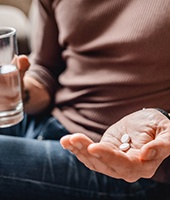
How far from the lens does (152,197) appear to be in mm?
843

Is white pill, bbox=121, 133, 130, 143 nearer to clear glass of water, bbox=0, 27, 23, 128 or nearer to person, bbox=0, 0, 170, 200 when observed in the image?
person, bbox=0, 0, 170, 200

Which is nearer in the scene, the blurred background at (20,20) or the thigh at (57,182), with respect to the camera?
the thigh at (57,182)

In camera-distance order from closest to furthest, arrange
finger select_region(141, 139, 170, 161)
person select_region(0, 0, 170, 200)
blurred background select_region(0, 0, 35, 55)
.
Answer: finger select_region(141, 139, 170, 161) < person select_region(0, 0, 170, 200) < blurred background select_region(0, 0, 35, 55)

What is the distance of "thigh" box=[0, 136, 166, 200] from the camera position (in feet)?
2.77

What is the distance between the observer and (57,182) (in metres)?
0.85

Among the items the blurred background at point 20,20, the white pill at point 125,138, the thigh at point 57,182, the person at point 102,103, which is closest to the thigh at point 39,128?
the person at point 102,103

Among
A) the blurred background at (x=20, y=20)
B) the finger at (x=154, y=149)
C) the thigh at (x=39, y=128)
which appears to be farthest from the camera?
the blurred background at (x=20, y=20)

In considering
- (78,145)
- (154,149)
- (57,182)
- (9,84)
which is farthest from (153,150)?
(9,84)

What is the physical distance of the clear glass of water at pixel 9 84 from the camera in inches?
35.2

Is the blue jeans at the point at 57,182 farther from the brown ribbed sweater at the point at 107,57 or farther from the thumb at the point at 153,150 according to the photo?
the thumb at the point at 153,150

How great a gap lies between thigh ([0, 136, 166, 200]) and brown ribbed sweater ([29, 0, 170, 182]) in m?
0.07

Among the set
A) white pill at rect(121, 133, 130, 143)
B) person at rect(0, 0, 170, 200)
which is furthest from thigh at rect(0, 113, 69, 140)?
white pill at rect(121, 133, 130, 143)

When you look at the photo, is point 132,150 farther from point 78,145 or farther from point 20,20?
point 20,20

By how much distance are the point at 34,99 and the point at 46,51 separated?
124mm
